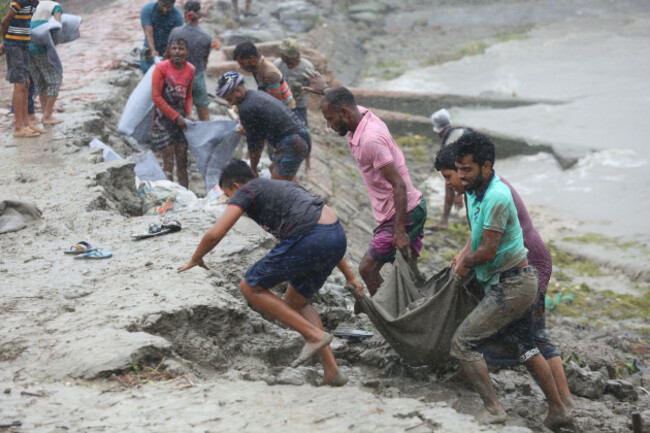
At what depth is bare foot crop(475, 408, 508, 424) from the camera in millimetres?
3721

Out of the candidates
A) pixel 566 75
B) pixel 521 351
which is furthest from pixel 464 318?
pixel 566 75

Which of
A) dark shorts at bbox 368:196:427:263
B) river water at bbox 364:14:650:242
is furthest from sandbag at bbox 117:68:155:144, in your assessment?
river water at bbox 364:14:650:242

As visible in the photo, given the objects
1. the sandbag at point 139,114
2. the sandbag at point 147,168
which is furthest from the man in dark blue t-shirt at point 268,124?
the sandbag at point 139,114

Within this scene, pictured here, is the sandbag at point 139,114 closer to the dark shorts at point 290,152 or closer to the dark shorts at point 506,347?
the dark shorts at point 290,152

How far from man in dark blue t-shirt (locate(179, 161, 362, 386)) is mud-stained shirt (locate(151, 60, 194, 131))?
341cm

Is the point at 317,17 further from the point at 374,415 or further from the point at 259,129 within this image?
the point at 374,415

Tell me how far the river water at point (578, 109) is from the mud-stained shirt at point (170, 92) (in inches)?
211

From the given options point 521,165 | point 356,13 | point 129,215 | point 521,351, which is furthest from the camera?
point 356,13

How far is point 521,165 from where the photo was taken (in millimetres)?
11797

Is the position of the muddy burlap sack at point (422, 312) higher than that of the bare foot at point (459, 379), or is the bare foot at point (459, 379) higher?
the muddy burlap sack at point (422, 312)

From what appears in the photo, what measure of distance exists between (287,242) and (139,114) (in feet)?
15.8

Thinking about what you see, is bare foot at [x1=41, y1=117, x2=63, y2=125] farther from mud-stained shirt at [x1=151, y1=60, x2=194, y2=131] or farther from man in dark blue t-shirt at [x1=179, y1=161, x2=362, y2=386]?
man in dark blue t-shirt at [x1=179, y1=161, x2=362, y2=386]

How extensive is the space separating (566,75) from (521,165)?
232 inches

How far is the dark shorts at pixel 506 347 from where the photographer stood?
13.8 feet
